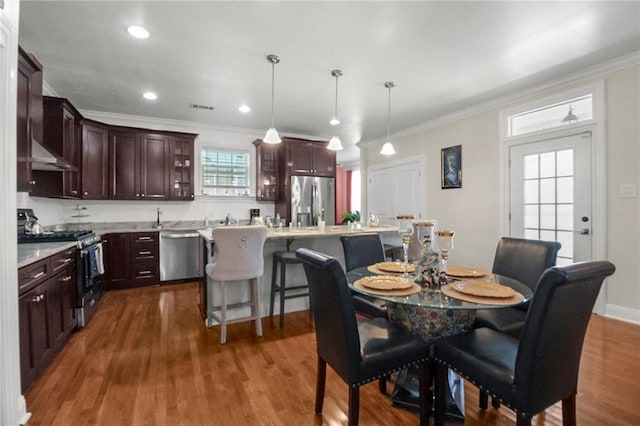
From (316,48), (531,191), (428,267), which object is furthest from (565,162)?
(316,48)

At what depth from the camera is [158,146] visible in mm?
4848

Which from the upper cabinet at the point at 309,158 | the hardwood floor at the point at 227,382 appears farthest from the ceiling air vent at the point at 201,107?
the hardwood floor at the point at 227,382

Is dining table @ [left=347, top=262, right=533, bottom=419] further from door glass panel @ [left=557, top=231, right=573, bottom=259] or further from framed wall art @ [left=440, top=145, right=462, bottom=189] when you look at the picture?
framed wall art @ [left=440, top=145, right=462, bottom=189]

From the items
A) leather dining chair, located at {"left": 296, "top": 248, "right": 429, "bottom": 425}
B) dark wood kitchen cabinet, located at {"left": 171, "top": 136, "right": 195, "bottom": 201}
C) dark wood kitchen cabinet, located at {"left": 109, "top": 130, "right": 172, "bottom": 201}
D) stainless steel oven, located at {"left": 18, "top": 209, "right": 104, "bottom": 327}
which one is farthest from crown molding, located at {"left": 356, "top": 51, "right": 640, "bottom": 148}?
stainless steel oven, located at {"left": 18, "top": 209, "right": 104, "bottom": 327}

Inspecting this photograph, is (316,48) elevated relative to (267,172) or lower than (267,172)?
elevated

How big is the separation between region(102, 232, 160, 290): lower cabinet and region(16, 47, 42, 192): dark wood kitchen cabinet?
7.66 feet

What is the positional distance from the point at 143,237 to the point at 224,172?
1.80 metres

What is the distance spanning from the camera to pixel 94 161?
4.36 m

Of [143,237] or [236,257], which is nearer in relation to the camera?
[236,257]

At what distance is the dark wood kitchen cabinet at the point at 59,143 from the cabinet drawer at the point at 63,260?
1.30 metres

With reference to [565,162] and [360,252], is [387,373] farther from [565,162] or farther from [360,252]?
[565,162]

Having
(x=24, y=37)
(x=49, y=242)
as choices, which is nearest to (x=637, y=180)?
(x=49, y=242)

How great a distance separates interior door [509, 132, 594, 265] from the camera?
11.0 ft

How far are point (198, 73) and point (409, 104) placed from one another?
287 cm
